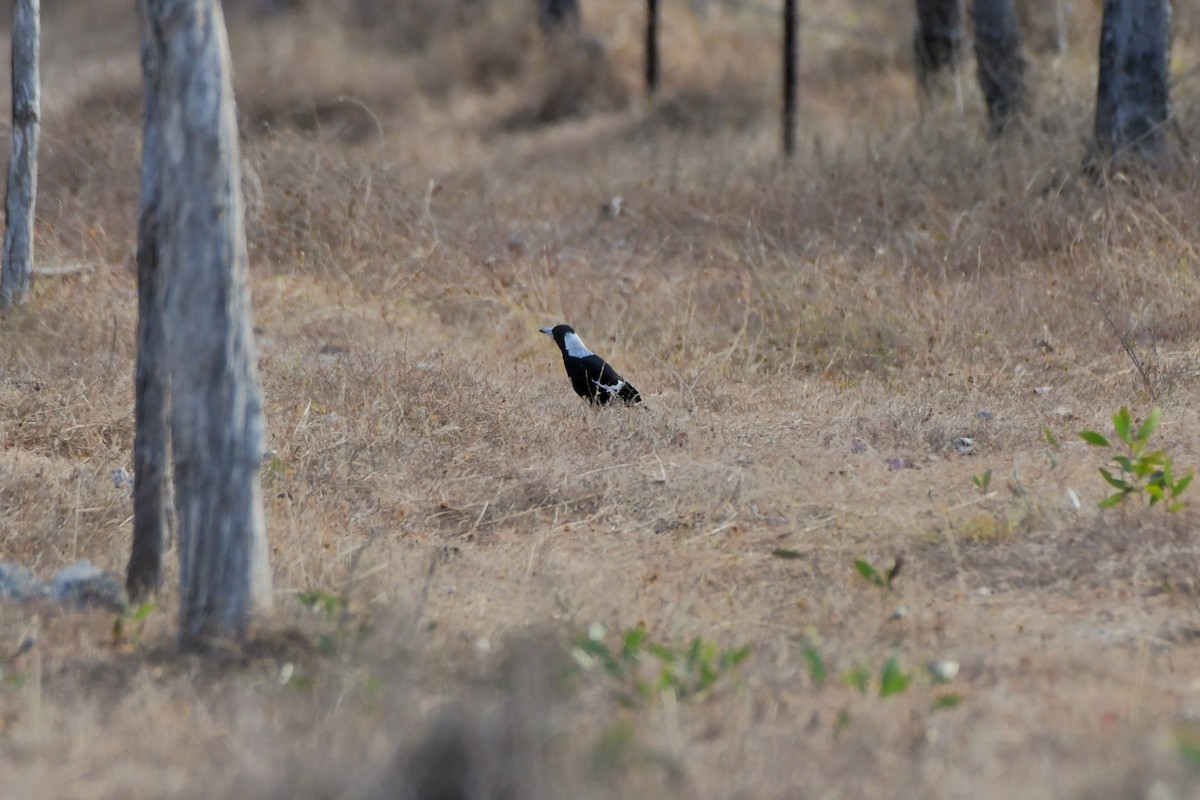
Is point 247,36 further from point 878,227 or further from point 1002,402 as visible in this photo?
point 1002,402

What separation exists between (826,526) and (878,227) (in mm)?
4575

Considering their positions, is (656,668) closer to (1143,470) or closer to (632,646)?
(632,646)

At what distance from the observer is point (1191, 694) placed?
3025 mm

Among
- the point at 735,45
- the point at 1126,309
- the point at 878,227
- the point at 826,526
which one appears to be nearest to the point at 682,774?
the point at 826,526

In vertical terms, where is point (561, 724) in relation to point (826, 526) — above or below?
above

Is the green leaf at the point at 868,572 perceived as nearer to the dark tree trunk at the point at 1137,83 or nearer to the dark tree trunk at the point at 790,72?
the dark tree trunk at the point at 1137,83

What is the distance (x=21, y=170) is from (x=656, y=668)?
5.34m

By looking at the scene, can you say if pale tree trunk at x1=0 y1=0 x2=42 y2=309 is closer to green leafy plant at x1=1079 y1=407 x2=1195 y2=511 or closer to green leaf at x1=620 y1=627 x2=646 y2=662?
green leaf at x1=620 y1=627 x2=646 y2=662

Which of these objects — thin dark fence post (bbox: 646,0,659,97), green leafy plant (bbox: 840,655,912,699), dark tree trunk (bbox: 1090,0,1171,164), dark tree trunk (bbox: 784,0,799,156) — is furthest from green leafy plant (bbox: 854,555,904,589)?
thin dark fence post (bbox: 646,0,659,97)

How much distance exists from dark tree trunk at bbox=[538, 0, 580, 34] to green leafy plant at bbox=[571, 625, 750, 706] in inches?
596

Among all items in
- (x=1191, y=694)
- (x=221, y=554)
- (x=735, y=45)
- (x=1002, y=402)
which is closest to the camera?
(x=1191, y=694)

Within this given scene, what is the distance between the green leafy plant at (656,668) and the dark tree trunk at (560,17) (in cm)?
1513

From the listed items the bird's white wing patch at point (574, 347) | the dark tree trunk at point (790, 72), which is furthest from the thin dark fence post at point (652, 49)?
the bird's white wing patch at point (574, 347)

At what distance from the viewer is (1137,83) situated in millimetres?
8359
